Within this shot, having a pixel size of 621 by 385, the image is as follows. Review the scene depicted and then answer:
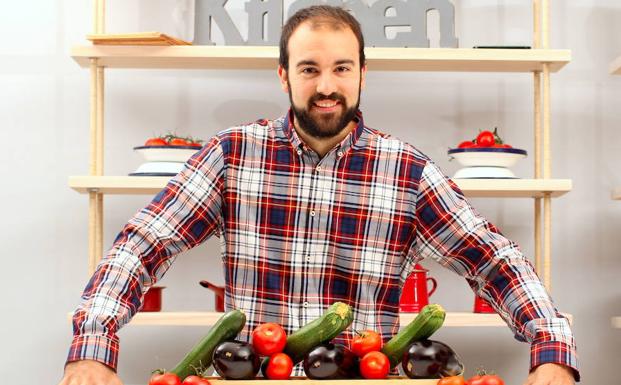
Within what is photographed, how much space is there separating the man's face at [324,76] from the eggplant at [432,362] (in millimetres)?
547

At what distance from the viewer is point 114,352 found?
1455 millimetres

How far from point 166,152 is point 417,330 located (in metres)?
1.68

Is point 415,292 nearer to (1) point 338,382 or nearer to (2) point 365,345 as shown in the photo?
(2) point 365,345

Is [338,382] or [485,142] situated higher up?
[485,142]

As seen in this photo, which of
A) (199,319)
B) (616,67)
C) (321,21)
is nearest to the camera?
(321,21)

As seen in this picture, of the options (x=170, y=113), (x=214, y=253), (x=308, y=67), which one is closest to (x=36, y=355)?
(x=214, y=253)

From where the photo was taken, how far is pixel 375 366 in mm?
1448

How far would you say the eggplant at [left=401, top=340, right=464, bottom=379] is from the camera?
4.79ft

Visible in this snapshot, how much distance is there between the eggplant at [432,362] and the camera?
1461 millimetres

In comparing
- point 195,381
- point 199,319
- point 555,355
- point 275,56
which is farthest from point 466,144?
point 195,381

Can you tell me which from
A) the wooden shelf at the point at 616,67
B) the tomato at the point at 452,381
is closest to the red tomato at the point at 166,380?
the tomato at the point at 452,381

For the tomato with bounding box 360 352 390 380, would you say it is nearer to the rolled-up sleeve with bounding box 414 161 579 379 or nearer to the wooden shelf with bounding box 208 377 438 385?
the wooden shelf with bounding box 208 377 438 385

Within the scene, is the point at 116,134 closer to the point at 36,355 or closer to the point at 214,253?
the point at 214,253

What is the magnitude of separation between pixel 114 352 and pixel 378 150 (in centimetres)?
78
